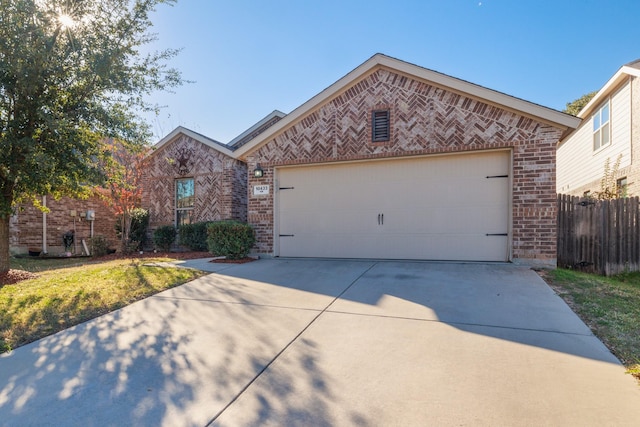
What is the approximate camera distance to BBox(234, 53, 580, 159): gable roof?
6.27 metres

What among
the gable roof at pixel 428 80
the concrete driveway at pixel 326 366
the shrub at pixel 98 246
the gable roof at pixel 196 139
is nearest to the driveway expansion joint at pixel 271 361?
the concrete driveway at pixel 326 366

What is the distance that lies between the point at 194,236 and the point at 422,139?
27.4 feet

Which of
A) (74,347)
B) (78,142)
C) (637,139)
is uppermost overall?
(637,139)

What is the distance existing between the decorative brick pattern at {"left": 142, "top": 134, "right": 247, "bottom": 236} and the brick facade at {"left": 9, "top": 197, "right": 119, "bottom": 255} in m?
2.44

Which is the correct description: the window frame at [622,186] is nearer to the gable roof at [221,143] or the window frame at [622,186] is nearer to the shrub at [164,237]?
the gable roof at [221,143]

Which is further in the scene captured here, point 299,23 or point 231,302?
point 299,23

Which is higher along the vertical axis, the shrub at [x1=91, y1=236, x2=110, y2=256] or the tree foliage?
the tree foliage

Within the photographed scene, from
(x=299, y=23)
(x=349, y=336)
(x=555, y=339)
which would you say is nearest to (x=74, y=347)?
(x=349, y=336)

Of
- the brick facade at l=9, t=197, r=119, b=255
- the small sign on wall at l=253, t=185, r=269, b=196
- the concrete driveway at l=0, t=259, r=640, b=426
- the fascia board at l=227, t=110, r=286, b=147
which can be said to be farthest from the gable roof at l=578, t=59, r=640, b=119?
the brick facade at l=9, t=197, r=119, b=255

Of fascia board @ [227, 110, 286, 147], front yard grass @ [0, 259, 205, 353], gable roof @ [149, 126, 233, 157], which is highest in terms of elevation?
fascia board @ [227, 110, 286, 147]

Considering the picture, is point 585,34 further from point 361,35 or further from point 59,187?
point 59,187

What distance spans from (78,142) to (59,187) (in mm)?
1464

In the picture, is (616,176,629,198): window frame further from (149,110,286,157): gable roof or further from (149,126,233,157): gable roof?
(149,126,233,157): gable roof

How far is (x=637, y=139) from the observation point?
9.06 m
